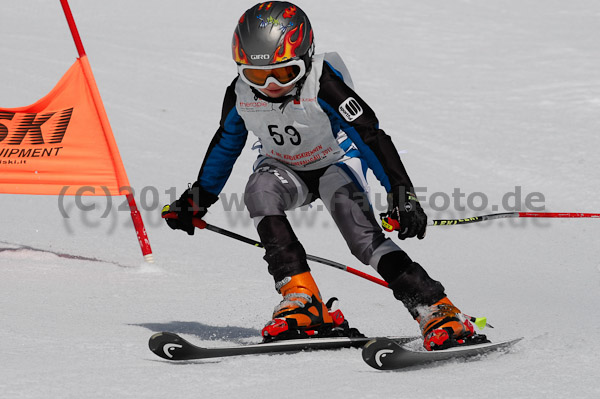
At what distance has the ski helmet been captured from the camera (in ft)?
13.8

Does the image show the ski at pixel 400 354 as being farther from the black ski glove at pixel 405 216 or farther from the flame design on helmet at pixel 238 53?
the flame design on helmet at pixel 238 53

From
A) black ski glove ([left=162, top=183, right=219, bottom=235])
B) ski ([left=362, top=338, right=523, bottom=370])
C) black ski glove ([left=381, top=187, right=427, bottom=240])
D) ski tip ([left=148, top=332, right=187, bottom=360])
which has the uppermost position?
black ski glove ([left=162, top=183, right=219, bottom=235])

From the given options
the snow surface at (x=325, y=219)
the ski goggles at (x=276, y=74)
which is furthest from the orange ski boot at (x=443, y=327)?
the ski goggles at (x=276, y=74)

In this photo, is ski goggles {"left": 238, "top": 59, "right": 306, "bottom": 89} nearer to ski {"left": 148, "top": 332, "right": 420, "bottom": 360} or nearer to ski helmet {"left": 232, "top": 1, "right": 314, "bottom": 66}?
ski helmet {"left": 232, "top": 1, "right": 314, "bottom": 66}

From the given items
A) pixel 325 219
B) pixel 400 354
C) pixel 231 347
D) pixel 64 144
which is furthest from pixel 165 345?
pixel 325 219

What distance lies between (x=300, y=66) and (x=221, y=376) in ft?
5.30

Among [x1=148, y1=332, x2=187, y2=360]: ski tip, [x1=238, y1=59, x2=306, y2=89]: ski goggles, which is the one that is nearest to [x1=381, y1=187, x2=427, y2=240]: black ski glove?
[x1=238, y1=59, x2=306, y2=89]: ski goggles

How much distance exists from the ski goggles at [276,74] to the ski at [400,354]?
4.64ft

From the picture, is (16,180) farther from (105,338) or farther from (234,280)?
(105,338)

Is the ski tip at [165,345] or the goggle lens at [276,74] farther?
the goggle lens at [276,74]

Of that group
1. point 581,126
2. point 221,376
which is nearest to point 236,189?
point 581,126

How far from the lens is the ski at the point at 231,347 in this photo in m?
3.79

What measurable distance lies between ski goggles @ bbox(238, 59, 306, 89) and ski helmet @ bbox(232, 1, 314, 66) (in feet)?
0.13

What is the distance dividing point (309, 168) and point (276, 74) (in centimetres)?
62
